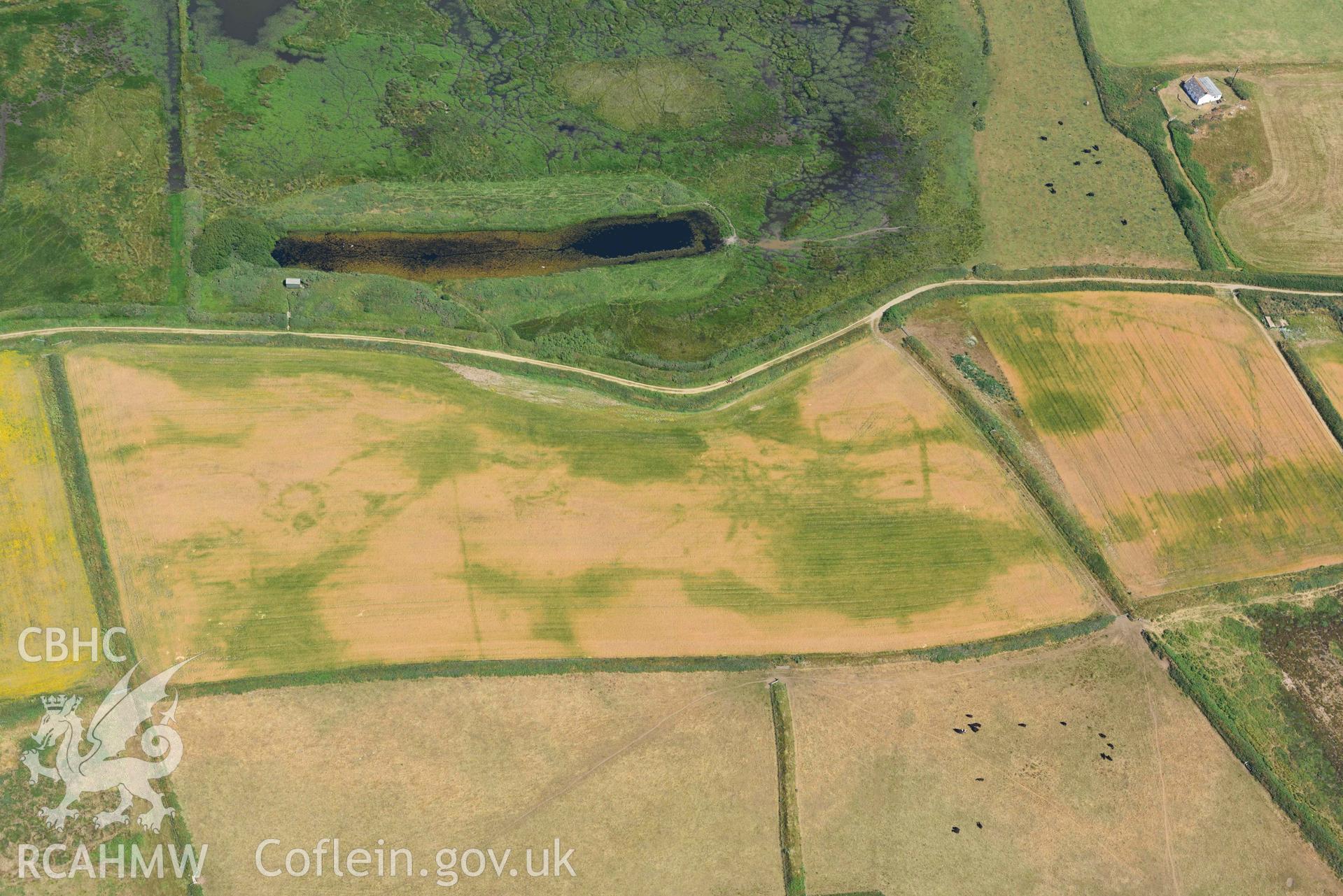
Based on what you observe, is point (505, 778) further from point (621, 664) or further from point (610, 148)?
point (610, 148)

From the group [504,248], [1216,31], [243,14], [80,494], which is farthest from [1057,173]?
[80,494]

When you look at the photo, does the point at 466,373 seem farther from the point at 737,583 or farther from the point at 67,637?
the point at 67,637

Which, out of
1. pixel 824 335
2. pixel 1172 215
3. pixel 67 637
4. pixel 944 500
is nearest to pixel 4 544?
pixel 67 637

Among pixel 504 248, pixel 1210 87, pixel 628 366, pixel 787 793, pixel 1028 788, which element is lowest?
pixel 1028 788

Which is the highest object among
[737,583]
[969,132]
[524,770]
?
[969,132]

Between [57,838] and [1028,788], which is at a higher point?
[57,838]

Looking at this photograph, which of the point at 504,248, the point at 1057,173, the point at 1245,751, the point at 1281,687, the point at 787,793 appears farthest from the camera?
the point at 1057,173

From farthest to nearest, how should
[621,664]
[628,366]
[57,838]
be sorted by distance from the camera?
[628,366], [621,664], [57,838]

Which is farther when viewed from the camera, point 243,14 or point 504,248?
point 243,14

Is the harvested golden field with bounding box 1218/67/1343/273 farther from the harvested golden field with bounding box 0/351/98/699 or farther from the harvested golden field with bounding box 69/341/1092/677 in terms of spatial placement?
the harvested golden field with bounding box 0/351/98/699
